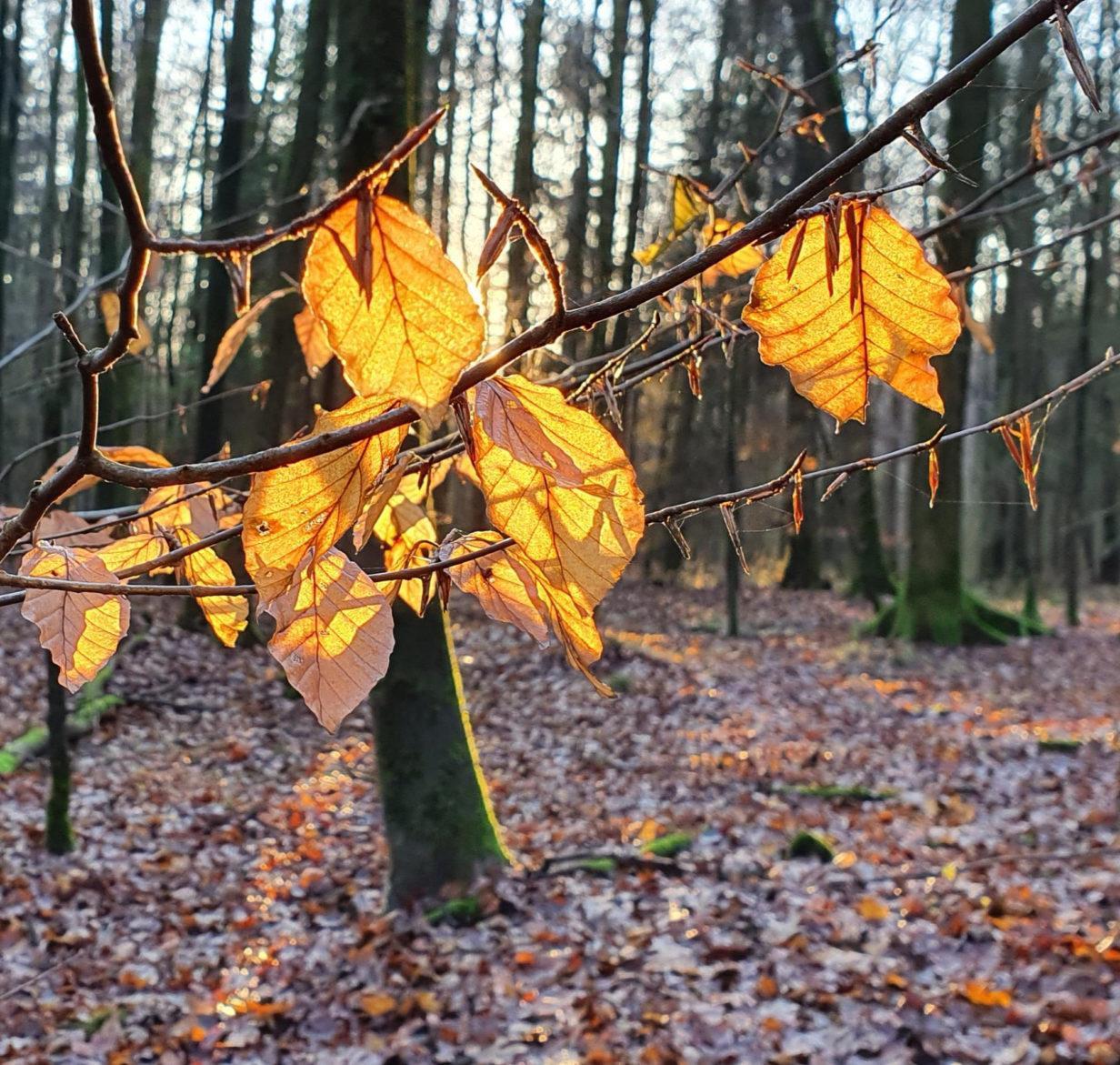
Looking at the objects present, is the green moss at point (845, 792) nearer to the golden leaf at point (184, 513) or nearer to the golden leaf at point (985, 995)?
the golden leaf at point (985, 995)

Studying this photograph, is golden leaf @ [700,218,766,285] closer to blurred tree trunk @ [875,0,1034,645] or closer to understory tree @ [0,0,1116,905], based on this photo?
understory tree @ [0,0,1116,905]

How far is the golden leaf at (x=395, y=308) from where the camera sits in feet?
1.51

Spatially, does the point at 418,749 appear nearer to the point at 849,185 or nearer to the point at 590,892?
the point at 590,892

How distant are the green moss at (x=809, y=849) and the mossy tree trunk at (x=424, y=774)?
1501 mm

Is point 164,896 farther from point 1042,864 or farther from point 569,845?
point 1042,864

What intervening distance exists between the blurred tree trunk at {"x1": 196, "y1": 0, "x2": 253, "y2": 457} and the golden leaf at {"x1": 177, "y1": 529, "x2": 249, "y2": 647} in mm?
8574

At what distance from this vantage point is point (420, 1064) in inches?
129

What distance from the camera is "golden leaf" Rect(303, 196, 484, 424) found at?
0.46 m

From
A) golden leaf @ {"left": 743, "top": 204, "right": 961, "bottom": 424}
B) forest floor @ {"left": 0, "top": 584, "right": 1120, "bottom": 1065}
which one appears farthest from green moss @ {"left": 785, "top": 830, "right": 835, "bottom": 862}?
golden leaf @ {"left": 743, "top": 204, "right": 961, "bottom": 424}

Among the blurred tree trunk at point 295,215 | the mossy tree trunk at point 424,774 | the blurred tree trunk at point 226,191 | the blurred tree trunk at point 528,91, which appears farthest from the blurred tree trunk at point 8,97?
the mossy tree trunk at point 424,774

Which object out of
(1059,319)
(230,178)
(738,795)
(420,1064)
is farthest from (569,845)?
(1059,319)

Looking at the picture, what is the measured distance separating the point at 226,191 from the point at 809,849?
8.68 m

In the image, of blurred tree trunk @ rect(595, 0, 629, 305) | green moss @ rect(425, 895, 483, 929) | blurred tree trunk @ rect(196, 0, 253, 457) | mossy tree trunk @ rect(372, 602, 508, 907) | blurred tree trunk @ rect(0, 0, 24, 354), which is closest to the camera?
green moss @ rect(425, 895, 483, 929)

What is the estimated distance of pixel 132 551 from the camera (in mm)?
1032
